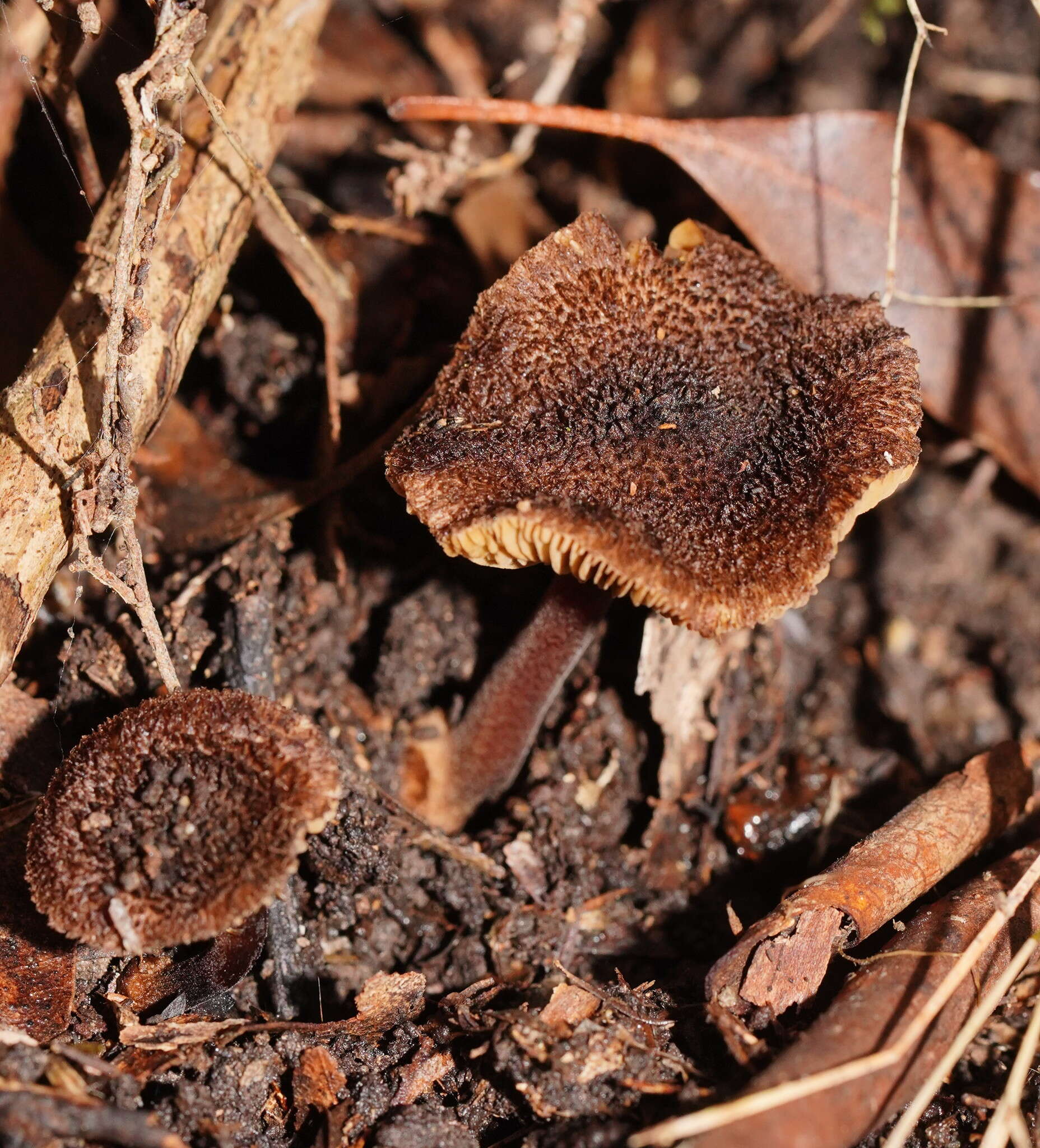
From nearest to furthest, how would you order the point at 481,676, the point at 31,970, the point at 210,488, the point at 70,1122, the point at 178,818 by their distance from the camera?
1. the point at 70,1122
2. the point at 178,818
3. the point at 31,970
4. the point at 210,488
5. the point at 481,676

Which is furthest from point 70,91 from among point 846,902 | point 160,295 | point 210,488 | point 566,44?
point 846,902

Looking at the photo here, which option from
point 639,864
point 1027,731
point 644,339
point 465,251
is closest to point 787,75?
point 465,251

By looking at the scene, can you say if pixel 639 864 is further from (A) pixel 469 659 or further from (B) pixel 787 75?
(B) pixel 787 75

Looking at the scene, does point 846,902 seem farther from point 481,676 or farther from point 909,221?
point 909,221

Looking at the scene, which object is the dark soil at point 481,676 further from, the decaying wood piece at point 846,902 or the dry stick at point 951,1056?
the dry stick at point 951,1056

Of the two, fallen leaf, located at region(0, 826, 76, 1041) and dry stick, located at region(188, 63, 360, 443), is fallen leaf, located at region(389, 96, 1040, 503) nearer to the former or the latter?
dry stick, located at region(188, 63, 360, 443)
